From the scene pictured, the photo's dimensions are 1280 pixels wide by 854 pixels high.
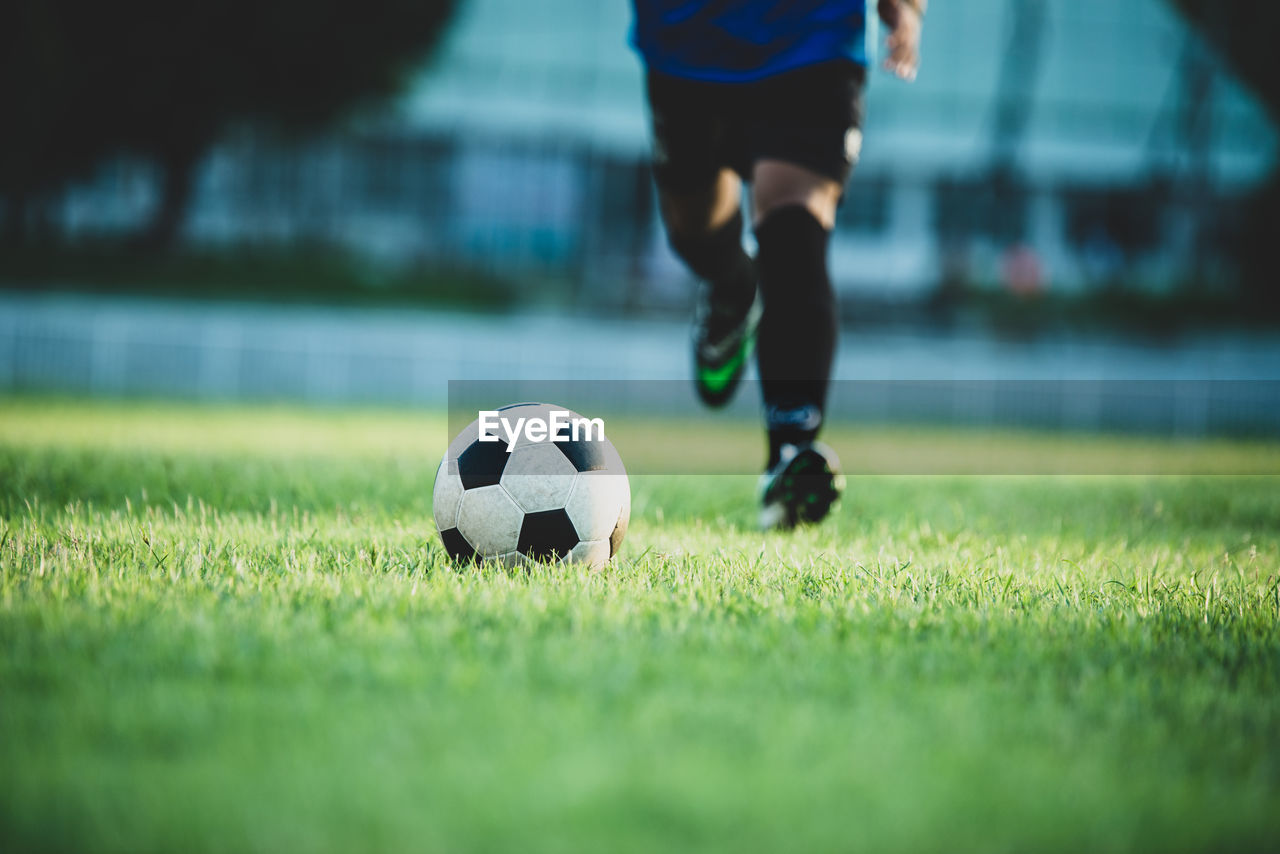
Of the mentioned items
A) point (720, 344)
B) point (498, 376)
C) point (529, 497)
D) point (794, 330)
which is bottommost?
point (498, 376)

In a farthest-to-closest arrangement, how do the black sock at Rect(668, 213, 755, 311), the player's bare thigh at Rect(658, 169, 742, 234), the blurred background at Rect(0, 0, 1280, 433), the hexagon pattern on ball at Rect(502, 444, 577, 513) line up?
the blurred background at Rect(0, 0, 1280, 433) < the black sock at Rect(668, 213, 755, 311) < the player's bare thigh at Rect(658, 169, 742, 234) < the hexagon pattern on ball at Rect(502, 444, 577, 513)

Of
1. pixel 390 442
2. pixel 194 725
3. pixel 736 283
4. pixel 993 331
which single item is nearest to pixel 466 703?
pixel 194 725

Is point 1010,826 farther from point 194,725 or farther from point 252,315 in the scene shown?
point 252,315

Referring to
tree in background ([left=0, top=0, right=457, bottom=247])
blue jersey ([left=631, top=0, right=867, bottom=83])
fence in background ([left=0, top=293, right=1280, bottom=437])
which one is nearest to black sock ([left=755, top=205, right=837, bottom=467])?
blue jersey ([left=631, top=0, right=867, bottom=83])

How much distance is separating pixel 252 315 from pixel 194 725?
18.8m

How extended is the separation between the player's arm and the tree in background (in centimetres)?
1911

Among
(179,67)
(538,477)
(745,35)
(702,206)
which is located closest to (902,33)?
(745,35)

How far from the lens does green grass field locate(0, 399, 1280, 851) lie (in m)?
1.16

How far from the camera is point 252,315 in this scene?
1886 cm

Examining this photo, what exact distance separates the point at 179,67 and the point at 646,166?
11533 millimetres

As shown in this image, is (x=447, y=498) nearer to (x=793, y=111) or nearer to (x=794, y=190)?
(x=794, y=190)

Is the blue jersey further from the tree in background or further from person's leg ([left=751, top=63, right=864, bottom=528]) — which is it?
the tree in background

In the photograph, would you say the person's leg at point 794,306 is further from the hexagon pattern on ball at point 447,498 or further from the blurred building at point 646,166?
the blurred building at point 646,166

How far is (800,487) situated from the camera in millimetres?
3066
